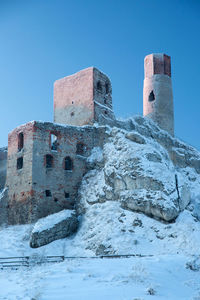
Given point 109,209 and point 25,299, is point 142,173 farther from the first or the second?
point 25,299

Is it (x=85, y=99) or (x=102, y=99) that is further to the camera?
(x=102, y=99)

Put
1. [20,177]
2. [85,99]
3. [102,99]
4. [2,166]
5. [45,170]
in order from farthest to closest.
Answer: [2,166]
[102,99]
[85,99]
[20,177]
[45,170]

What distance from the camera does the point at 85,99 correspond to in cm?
2911

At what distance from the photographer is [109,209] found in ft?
73.4

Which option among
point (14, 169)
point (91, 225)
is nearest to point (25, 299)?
point (91, 225)

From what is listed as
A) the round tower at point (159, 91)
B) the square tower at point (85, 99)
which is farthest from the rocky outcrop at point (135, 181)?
the round tower at point (159, 91)

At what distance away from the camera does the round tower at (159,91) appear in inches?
1407

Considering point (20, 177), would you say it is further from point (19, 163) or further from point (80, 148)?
point (80, 148)

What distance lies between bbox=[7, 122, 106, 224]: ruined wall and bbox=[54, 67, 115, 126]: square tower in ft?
6.95

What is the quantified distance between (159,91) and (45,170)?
52.0 feet

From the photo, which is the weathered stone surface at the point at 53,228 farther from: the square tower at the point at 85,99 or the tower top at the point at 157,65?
the tower top at the point at 157,65

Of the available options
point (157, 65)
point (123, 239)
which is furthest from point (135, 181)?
point (157, 65)

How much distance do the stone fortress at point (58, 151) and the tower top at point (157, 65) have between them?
27.3 feet

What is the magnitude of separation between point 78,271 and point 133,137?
1264 cm
